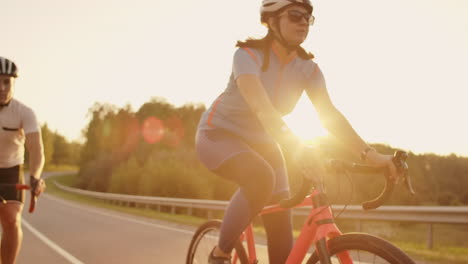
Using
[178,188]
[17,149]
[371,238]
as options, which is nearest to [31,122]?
[17,149]

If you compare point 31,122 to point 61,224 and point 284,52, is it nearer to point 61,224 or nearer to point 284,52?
point 284,52

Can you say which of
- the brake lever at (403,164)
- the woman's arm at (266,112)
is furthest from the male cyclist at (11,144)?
the brake lever at (403,164)

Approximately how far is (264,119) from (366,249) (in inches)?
35.4

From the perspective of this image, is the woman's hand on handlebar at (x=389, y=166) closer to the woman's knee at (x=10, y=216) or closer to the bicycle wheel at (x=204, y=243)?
the bicycle wheel at (x=204, y=243)

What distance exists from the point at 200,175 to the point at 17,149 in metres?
26.2

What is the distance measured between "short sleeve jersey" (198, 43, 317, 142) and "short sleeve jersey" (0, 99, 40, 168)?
172cm

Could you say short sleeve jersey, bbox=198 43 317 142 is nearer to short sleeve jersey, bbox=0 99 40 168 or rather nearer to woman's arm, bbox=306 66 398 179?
woman's arm, bbox=306 66 398 179

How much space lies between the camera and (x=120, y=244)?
10.3 m

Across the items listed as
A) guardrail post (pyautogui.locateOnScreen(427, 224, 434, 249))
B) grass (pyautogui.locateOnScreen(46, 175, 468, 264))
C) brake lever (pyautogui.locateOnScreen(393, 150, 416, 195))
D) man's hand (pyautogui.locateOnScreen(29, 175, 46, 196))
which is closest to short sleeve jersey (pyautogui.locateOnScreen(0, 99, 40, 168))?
man's hand (pyautogui.locateOnScreen(29, 175, 46, 196))

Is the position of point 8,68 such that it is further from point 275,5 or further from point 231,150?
point 275,5

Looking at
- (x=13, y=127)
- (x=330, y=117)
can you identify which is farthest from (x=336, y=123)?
(x=13, y=127)

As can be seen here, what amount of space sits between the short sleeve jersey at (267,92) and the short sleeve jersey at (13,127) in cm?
172

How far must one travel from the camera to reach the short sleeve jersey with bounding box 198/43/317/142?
3416mm

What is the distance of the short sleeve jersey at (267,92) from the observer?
3416 millimetres
